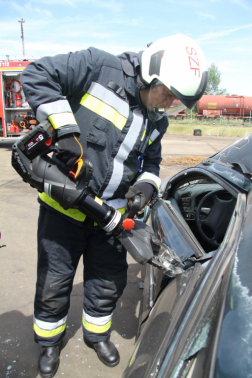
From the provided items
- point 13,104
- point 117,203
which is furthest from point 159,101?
point 13,104

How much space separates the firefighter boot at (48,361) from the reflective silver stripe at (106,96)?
58.1 inches

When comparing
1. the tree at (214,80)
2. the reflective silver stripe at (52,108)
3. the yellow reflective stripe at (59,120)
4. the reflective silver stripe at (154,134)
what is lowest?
the reflective silver stripe at (154,134)

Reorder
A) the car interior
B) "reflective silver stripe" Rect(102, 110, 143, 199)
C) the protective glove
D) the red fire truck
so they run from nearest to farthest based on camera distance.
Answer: "reflective silver stripe" Rect(102, 110, 143, 199)
the protective glove
the car interior
the red fire truck

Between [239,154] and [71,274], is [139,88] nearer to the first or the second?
[239,154]

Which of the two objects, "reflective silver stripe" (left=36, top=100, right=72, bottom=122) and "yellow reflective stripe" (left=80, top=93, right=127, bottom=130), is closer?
"reflective silver stripe" (left=36, top=100, right=72, bottom=122)

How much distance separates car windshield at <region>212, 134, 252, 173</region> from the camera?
179cm

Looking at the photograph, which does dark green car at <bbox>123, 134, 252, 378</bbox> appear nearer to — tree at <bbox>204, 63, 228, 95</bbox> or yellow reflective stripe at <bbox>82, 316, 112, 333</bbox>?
yellow reflective stripe at <bbox>82, 316, 112, 333</bbox>

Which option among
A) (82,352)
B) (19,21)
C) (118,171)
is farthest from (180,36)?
(19,21)

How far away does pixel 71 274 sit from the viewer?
5.77ft

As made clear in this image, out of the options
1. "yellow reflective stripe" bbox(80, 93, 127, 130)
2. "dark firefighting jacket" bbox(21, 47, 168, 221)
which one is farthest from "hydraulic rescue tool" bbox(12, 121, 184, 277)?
"yellow reflective stripe" bbox(80, 93, 127, 130)

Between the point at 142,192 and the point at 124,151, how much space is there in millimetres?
292

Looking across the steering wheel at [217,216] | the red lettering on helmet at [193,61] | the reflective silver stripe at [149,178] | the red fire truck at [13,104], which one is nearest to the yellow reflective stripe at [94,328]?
the reflective silver stripe at [149,178]

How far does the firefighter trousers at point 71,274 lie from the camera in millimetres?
1701

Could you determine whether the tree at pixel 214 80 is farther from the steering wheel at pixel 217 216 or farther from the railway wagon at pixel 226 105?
the steering wheel at pixel 217 216
